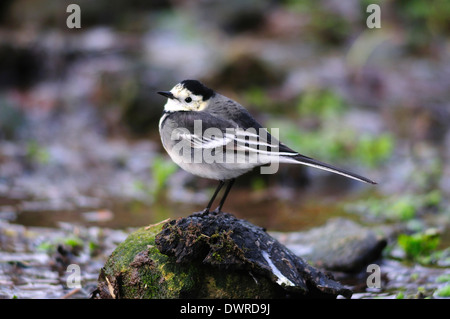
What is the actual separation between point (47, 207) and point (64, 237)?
5.59 ft

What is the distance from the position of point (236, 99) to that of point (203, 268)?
7.78 meters

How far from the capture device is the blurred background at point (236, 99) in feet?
28.8

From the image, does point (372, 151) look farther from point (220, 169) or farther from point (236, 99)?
point (220, 169)

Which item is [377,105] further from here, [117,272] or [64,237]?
[117,272]

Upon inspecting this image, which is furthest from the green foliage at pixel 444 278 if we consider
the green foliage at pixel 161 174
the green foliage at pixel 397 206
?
the green foliage at pixel 161 174

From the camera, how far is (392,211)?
320 inches

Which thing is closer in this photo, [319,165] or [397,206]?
[319,165]

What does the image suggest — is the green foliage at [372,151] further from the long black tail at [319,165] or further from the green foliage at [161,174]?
the long black tail at [319,165]

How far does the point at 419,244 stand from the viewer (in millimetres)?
6355

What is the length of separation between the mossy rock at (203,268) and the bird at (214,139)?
1.44 ft

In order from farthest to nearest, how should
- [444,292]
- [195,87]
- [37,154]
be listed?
[37,154] < [195,87] < [444,292]

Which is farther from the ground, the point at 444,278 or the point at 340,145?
the point at 340,145

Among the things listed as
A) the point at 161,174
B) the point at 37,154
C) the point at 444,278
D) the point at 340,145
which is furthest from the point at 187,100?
the point at 37,154

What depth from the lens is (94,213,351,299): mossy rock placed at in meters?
4.43
